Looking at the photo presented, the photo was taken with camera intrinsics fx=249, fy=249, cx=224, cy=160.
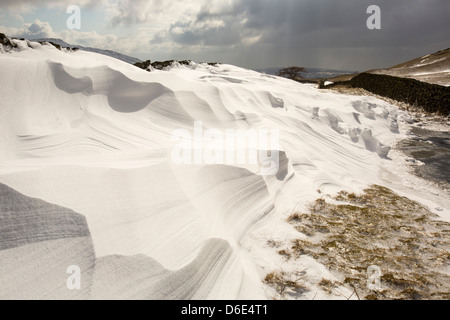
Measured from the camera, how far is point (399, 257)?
115 inches

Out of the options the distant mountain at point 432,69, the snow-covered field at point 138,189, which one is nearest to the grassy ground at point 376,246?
the snow-covered field at point 138,189

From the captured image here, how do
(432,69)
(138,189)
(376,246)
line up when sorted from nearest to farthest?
(138,189)
(376,246)
(432,69)

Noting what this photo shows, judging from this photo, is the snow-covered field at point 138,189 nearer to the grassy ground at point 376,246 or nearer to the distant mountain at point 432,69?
the grassy ground at point 376,246

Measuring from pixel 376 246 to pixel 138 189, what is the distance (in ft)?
9.73

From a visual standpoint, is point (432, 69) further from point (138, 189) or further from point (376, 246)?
point (138, 189)

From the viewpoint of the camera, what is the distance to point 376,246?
10.2ft

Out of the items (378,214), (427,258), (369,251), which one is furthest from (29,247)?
(378,214)

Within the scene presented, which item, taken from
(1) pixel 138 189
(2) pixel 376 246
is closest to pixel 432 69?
(2) pixel 376 246

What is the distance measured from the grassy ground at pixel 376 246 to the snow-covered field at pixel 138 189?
174mm

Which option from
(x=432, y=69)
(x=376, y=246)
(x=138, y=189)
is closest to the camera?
(x=138, y=189)

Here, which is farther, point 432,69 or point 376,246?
point 432,69
